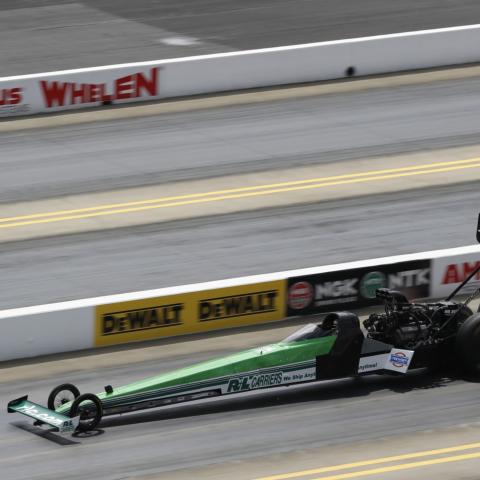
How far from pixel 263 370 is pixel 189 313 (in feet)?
9.03

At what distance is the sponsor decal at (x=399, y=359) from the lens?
15.6 metres

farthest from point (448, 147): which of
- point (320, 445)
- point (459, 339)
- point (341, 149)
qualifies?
point (320, 445)

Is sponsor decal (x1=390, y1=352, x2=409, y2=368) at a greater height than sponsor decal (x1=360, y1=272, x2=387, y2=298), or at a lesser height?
greater

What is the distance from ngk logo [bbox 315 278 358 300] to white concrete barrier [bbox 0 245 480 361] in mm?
86

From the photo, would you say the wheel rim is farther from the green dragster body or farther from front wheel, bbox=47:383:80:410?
the green dragster body

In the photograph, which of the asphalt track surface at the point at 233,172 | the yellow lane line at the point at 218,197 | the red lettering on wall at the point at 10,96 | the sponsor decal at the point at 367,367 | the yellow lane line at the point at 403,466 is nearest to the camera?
the yellow lane line at the point at 403,466

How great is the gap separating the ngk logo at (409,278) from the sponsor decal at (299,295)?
3.83 ft

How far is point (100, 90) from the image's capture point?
28672mm

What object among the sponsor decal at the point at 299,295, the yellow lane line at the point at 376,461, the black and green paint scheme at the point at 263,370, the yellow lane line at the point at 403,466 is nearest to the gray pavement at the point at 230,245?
the sponsor decal at the point at 299,295

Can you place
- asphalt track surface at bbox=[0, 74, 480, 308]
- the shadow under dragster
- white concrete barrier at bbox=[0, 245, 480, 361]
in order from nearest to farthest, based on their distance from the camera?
1. the shadow under dragster
2. white concrete barrier at bbox=[0, 245, 480, 361]
3. asphalt track surface at bbox=[0, 74, 480, 308]

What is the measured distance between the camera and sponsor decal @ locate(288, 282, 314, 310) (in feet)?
59.5

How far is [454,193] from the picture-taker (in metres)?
23.8

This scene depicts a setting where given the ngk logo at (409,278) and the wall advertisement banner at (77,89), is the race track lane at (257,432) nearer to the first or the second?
the ngk logo at (409,278)

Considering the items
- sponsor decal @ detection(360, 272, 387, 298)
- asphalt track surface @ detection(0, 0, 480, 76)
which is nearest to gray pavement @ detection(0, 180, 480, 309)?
sponsor decal @ detection(360, 272, 387, 298)
